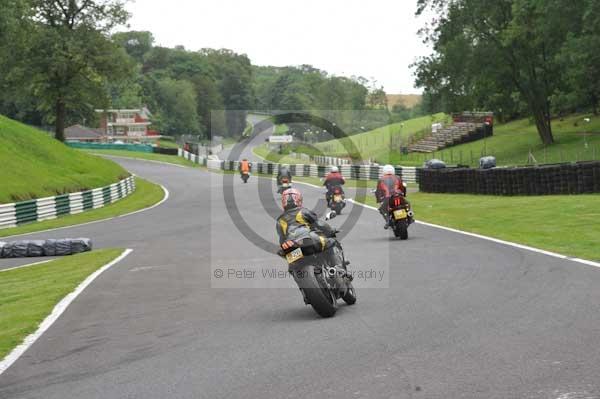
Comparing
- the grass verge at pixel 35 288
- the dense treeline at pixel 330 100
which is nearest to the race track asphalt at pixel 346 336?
the grass verge at pixel 35 288

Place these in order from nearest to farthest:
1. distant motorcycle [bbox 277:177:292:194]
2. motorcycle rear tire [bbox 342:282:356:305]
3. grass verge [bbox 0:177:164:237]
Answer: motorcycle rear tire [bbox 342:282:356:305] < distant motorcycle [bbox 277:177:292:194] < grass verge [bbox 0:177:164:237]

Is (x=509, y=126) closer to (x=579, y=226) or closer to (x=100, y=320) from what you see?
(x=579, y=226)

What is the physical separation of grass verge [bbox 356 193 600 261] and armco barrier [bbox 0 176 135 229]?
14320 millimetres

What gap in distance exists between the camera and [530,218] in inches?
880

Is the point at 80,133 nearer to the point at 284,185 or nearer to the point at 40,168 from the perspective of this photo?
the point at 40,168

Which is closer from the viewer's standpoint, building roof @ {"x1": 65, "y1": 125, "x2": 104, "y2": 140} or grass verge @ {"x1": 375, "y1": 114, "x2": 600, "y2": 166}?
grass verge @ {"x1": 375, "y1": 114, "x2": 600, "y2": 166}

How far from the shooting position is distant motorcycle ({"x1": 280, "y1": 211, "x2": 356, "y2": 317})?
30.3ft

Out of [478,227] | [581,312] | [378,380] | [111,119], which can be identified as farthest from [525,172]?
[111,119]

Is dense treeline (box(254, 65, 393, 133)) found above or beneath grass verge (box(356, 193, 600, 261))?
above

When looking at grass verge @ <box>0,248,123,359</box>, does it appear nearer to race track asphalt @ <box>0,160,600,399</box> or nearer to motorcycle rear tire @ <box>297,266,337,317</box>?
race track asphalt @ <box>0,160,600,399</box>

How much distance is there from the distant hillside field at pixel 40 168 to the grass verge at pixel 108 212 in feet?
7.85

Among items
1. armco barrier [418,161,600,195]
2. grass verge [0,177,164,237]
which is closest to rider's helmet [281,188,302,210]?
grass verge [0,177,164,237]

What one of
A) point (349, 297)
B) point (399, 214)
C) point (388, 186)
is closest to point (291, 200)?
point (349, 297)

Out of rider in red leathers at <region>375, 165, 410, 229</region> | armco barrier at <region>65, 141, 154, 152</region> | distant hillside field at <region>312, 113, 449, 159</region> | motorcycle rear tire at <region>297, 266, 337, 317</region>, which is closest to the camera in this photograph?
motorcycle rear tire at <region>297, 266, 337, 317</region>
